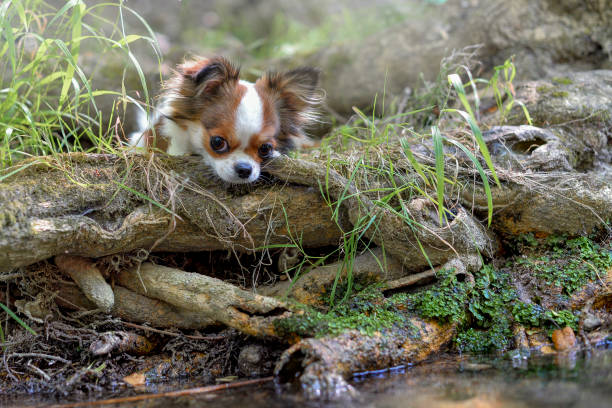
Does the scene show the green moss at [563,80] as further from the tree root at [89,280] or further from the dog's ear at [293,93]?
the tree root at [89,280]

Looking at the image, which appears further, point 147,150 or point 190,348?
point 147,150

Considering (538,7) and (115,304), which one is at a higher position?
(538,7)

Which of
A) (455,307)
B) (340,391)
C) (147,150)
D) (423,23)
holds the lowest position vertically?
(340,391)

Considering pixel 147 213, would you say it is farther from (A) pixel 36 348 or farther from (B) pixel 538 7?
(B) pixel 538 7

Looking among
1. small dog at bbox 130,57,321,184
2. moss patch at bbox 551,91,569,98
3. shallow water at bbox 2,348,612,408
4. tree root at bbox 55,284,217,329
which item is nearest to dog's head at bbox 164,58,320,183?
small dog at bbox 130,57,321,184

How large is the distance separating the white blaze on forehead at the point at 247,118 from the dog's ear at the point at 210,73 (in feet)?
0.50

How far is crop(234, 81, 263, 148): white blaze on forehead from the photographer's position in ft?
8.84

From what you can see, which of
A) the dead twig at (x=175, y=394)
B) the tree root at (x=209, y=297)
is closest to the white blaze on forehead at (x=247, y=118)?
the tree root at (x=209, y=297)

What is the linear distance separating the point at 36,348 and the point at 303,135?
1.88 m

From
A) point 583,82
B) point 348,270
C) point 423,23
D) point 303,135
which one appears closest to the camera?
point 348,270

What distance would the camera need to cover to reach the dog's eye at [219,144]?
2.69 metres

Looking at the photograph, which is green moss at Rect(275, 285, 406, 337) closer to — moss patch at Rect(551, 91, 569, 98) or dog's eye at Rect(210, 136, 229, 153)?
dog's eye at Rect(210, 136, 229, 153)

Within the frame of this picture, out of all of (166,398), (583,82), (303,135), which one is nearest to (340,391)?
(166,398)

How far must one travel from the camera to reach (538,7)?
14.8 ft
